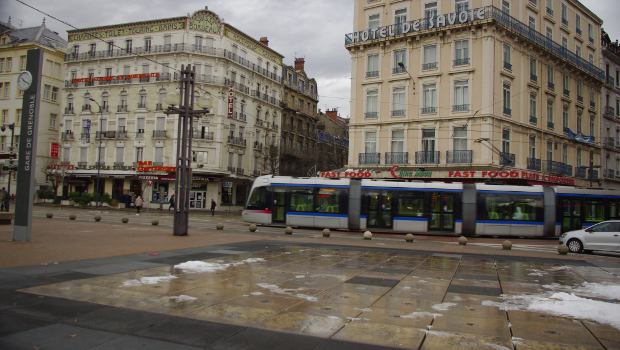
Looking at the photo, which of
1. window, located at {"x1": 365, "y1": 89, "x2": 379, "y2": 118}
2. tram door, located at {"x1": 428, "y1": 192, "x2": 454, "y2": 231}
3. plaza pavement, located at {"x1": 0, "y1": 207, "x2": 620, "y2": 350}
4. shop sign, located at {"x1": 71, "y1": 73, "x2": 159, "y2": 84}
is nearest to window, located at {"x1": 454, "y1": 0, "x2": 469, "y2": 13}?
window, located at {"x1": 365, "y1": 89, "x2": 379, "y2": 118}

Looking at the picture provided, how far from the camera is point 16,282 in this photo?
823 centimetres

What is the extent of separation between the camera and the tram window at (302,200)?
25609 millimetres

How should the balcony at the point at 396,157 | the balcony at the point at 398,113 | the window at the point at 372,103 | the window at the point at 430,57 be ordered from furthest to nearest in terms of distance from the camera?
the window at the point at 372,103 < the balcony at the point at 398,113 < the balcony at the point at 396,157 < the window at the point at 430,57

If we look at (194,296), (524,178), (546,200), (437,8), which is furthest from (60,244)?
(437,8)

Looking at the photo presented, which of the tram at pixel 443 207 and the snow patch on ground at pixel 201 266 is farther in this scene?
the tram at pixel 443 207

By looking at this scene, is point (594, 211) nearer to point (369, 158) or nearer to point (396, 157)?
point (396, 157)

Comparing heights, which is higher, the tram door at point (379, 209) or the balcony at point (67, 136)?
the balcony at point (67, 136)

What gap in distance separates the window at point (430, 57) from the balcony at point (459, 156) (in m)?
6.27

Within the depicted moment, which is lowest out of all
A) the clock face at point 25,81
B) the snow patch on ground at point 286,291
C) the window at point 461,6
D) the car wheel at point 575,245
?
the snow patch on ground at point 286,291

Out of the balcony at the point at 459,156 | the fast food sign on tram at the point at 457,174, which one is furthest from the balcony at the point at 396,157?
the balcony at the point at 459,156

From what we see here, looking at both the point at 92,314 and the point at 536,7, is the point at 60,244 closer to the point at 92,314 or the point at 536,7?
the point at 92,314

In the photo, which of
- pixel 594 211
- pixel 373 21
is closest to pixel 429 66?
pixel 373 21

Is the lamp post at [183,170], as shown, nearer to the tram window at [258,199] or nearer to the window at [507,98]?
the tram window at [258,199]

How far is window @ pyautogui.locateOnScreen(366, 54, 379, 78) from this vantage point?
35594 millimetres
